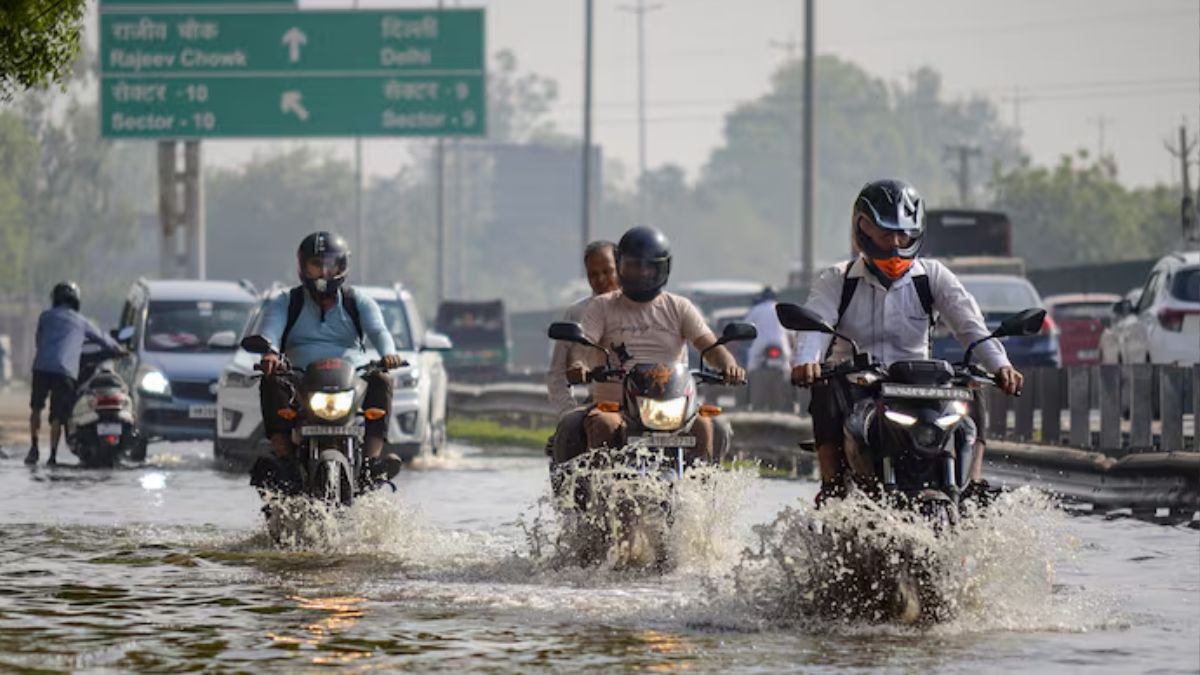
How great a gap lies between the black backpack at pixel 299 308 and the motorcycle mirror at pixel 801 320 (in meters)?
5.42

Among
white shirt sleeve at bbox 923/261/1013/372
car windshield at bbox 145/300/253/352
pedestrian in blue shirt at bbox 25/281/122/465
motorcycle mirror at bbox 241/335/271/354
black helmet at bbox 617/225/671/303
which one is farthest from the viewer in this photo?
car windshield at bbox 145/300/253/352

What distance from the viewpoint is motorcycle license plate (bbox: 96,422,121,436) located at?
25.2 metres

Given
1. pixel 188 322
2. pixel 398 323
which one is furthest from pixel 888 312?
→ pixel 188 322

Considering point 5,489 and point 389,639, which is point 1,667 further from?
point 5,489

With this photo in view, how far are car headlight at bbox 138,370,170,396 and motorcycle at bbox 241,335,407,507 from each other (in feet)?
38.5

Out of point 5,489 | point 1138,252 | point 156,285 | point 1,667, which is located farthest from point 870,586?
point 1138,252

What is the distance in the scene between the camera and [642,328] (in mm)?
14227

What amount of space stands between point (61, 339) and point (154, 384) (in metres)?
1.58

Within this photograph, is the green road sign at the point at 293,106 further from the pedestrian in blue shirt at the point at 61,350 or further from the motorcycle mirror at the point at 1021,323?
the motorcycle mirror at the point at 1021,323

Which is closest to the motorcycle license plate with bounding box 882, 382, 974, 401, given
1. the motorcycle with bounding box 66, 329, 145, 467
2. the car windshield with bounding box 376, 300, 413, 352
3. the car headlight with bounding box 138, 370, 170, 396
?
the car windshield with bounding box 376, 300, 413, 352

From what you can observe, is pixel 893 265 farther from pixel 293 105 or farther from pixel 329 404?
pixel 293 105

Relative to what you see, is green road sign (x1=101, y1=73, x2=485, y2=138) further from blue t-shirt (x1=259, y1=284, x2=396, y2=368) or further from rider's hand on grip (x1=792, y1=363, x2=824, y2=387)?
rider's hand on grip (x1=792, y1=363, x2=824, y2=387)

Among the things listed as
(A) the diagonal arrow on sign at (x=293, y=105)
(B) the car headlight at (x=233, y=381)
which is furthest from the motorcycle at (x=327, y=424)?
(A) the diagonal arrow on sign at (x=293, y=105)

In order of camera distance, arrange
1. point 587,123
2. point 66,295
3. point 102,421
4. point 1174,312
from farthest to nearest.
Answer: point 587,123, point 1174,312, point 66,295, point 102,421
